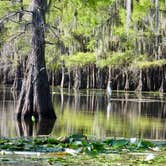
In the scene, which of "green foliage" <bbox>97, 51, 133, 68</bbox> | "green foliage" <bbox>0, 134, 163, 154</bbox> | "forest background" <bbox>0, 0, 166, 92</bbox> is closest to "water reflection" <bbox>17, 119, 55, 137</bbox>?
"green foliage" <bbox>0, 134, 163, 154</bbox>

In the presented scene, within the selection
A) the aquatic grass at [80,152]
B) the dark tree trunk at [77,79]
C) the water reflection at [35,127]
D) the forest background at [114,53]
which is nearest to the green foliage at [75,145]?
the aquatic grass at [80,152]

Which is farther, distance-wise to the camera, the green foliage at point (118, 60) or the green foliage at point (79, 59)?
the green foliage at point (79, 59)

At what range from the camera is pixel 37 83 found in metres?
19.3

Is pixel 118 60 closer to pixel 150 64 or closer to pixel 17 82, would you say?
pixel 150 64

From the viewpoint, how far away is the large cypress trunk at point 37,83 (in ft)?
61.8

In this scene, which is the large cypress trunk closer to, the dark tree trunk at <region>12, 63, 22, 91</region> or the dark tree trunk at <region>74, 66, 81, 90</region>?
the dark tree trunk at <region>12, 63, 22, 91</region>

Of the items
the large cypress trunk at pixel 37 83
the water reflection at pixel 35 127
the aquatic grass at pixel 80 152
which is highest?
the large cypress trunk at pixel 37 83

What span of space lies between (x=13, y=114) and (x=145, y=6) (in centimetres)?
2186

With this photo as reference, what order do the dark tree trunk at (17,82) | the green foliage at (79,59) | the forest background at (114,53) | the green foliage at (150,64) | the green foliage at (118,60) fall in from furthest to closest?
the green foliage at (79,59)
the green foliage at (118,60)
the green foliage at (150,64)
the forest background at (114,53)
the dark tree trunk at (17,82)

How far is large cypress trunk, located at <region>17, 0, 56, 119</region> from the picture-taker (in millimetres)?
18828

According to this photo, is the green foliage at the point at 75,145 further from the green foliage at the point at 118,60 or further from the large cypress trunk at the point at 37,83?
the green foliage at the point at 118,60

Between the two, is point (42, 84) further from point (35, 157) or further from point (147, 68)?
point (147, 68)

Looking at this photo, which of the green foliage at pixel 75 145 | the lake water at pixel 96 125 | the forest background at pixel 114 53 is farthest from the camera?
the forest background at pixel 114 53

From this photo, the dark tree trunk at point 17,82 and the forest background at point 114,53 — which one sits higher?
the forest background at point 114,53
